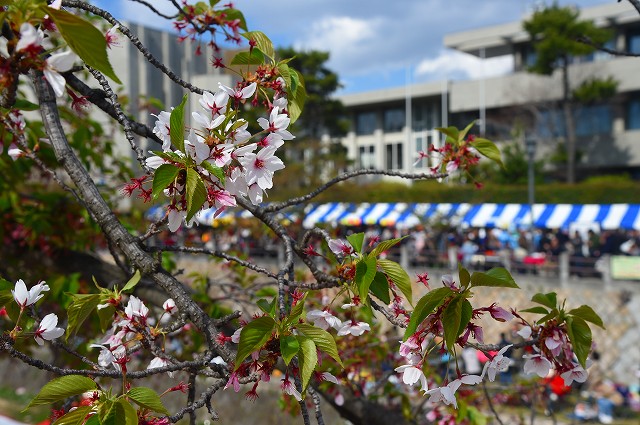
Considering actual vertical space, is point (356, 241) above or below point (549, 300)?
above

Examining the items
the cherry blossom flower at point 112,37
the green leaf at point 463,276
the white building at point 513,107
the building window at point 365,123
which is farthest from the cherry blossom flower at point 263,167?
the building window at point 365,123

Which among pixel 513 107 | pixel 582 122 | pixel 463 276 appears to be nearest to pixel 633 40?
pixel 582 122

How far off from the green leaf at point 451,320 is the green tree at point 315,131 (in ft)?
79.0

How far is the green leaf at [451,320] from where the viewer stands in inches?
53.7

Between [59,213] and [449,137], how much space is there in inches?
96.5

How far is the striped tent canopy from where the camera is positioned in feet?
65.9

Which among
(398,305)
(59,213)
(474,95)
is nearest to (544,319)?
(398,305)

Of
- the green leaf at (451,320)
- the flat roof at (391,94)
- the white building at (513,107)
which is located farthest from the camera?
the flat roof at (391,94)

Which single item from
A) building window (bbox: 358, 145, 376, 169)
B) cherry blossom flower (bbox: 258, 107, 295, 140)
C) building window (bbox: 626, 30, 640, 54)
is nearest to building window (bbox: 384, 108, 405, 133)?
building window (bbox: 358, 145, 376, 169)

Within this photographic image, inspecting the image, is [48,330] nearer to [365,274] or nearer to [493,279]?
[365,274]

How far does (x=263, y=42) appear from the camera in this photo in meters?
1.79

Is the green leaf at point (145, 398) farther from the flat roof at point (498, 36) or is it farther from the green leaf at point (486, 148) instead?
the flat roof at point (498, 36)

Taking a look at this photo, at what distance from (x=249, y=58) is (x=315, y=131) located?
108 feet

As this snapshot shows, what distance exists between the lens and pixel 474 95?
1346 inches
